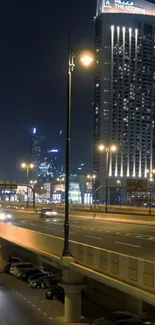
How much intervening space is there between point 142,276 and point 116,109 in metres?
182

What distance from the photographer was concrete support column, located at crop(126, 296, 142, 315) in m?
35.5

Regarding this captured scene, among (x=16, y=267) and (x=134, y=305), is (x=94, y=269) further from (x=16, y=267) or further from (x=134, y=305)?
(x=16, y=267)

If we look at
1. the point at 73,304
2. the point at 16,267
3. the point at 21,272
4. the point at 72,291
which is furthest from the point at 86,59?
the point at 16,267

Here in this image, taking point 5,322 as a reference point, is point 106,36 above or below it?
above

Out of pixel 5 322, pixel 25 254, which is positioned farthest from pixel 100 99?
pixel 5 322

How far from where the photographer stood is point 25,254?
68.4 metres

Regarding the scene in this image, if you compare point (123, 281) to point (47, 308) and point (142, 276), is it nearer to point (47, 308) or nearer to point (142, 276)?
point (142, 276)

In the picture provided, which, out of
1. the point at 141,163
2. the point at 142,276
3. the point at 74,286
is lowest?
the point at 74,286

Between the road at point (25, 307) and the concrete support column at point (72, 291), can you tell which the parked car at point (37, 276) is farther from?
the concrete support column at point (72, 291)

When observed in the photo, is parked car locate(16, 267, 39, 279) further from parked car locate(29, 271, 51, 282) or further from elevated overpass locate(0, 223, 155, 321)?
elevated overpass locate(0, 223, 155, 321)

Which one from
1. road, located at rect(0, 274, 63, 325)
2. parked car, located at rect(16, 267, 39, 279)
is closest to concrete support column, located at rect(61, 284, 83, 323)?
road, located at rect(0, 274, 63, 325)

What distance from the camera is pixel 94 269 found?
23609mm

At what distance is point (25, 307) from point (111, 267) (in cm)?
2106

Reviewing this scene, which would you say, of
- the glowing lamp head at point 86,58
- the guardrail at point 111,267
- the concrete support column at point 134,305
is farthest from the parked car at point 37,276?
the glowing lamp head at point 86,58
